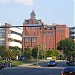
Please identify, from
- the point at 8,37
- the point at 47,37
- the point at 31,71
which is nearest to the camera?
the point at 31,71

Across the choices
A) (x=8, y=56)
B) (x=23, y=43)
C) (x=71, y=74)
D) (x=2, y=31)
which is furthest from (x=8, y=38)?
(x=71, y=74)

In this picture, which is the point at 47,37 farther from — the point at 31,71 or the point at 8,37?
the point at 31,71

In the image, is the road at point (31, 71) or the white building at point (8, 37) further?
the white building at point (8, 37)

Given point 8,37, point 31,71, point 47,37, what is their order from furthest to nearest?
point 47,37 → point 8,37 → point 31,71

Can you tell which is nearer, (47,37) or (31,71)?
(31,71)

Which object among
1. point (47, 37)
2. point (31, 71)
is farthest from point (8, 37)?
point (31, 71)

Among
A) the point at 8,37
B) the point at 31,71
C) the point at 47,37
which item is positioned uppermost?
the point at 47,37

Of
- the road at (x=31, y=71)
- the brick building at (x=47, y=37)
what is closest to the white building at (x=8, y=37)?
the brick building at (x=47, y=37)

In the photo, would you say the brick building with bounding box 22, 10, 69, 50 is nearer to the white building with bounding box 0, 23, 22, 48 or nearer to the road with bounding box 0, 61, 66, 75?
the white building with bounding box 0, 23, 22, 48

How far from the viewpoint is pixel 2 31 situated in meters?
176

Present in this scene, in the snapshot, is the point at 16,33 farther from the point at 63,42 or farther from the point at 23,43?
the point at 63,42

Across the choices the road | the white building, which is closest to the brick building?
the white building

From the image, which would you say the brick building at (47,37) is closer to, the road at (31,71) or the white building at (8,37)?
the white building at (8,37)

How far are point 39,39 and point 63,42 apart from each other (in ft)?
127
